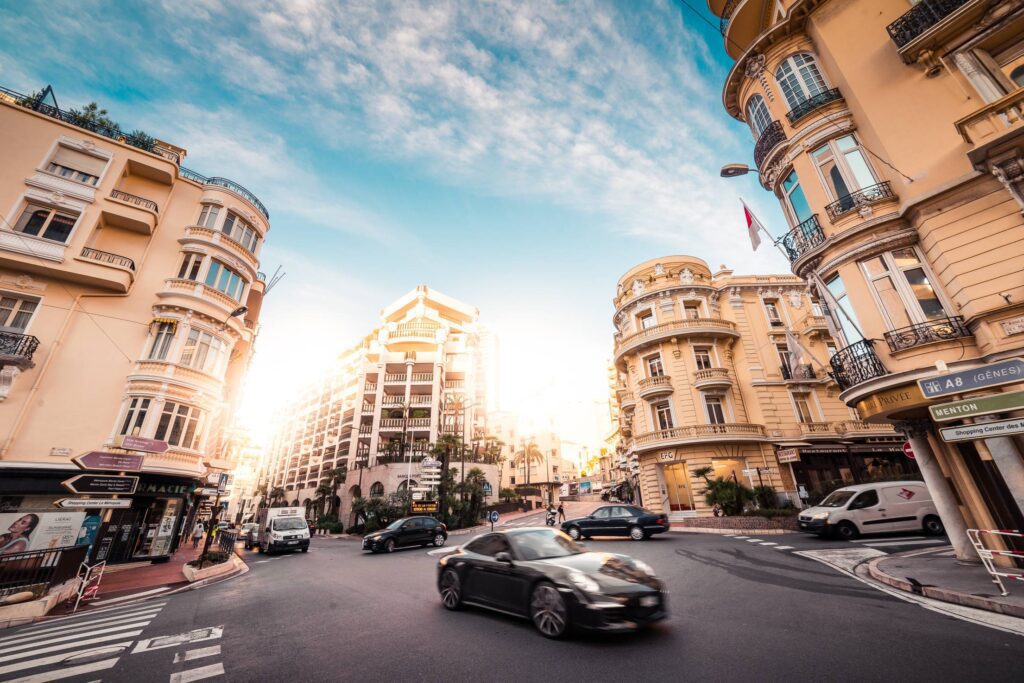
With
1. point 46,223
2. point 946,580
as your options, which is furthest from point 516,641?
point 46,223

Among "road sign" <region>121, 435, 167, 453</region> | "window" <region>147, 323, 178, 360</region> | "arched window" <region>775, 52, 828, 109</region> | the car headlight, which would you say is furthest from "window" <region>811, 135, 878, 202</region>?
"window" <region>147, 323, 178, 360</region>

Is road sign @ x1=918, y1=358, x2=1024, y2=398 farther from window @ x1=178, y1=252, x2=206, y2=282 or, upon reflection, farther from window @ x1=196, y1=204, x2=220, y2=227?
window @ x1=196, y1=204, x2=220, y2=227

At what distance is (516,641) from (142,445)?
53.3 ft

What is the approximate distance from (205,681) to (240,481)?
375ft

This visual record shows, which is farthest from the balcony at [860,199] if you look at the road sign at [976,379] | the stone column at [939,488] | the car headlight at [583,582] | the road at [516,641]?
the car headlight at [583,582]

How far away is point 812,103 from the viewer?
38.8ft

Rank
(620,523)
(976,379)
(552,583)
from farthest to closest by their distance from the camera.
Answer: (620,523) → (976,379) → (552,583)

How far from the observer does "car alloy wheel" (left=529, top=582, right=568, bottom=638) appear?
513cm

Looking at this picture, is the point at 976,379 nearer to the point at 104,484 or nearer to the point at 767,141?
the point at 767,141

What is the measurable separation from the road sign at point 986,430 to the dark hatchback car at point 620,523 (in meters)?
11.1

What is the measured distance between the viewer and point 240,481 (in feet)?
311

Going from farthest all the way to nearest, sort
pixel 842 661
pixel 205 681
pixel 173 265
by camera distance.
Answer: pixel 173 265 < pixel 205 681 < pixel 842 661

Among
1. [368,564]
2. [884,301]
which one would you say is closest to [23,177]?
[368,564]

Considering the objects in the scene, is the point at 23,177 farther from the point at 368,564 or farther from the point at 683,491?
the point at 683,491
